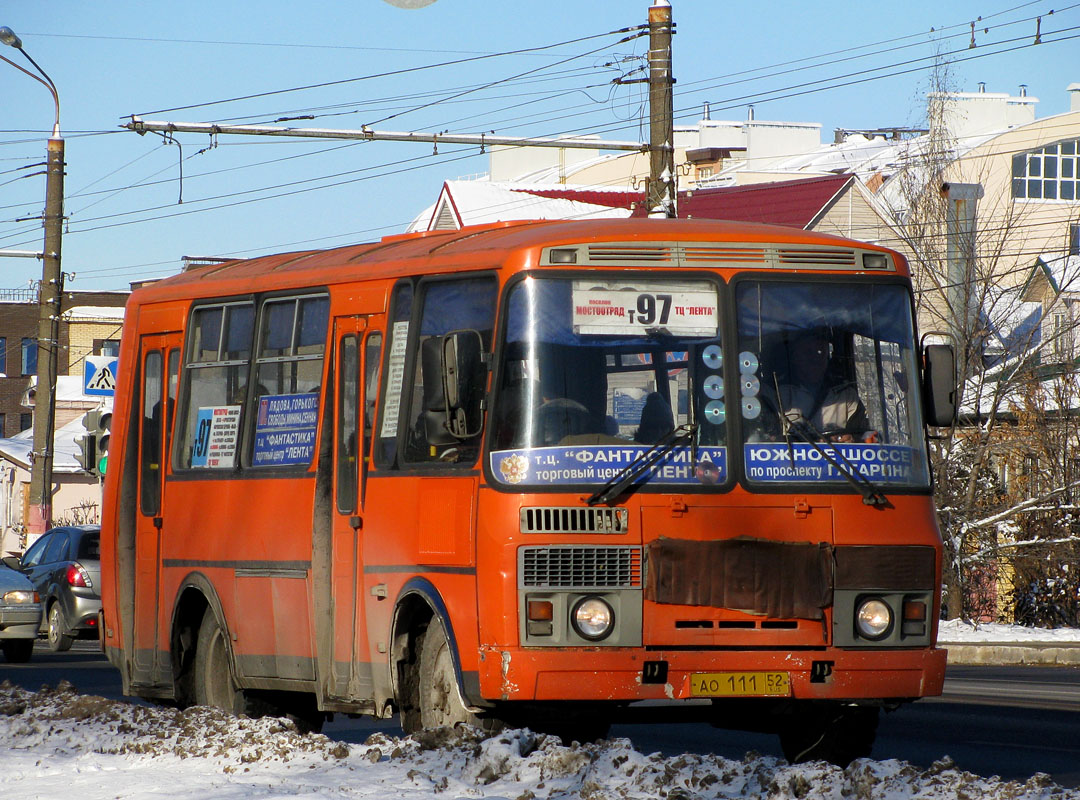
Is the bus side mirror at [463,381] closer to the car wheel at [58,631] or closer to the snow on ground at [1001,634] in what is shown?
the snow on ground at [1001,634]

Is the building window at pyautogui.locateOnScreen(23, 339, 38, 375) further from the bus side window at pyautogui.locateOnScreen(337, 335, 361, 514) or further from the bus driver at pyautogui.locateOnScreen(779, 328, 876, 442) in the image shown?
the bus driver at pyautogui.locateOnScreen(779, 328, 876, 442)

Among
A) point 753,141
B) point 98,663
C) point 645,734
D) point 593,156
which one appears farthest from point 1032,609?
point 593,156

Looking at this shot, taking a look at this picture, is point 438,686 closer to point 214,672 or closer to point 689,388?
point 689,388

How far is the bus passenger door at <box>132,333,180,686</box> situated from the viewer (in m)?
12.1

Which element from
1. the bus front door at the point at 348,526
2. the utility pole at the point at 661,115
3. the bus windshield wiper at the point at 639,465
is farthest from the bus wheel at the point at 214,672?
the utility pole at the point at 661,115

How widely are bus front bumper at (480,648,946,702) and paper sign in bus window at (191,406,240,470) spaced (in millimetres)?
3522

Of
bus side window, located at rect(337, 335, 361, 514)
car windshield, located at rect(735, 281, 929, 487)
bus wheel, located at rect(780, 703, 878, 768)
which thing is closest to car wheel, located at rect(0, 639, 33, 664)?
bus side window, located at rect(337, 335, 361, 514)

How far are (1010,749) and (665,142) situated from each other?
1078 cm

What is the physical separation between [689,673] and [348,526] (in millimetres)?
2383

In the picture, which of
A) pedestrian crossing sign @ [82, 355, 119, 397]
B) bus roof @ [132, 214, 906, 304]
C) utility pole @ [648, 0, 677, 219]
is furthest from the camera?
pedestrian crossing sign @ [82, 355, 119, 397]

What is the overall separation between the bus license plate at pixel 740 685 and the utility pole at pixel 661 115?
38.4ft

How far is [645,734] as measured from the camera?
11.5m

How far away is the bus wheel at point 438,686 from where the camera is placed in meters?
8.89

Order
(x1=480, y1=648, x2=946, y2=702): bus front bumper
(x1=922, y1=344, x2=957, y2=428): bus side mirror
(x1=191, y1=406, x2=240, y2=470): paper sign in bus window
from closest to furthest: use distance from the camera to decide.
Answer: (x1=480, y1=648, x2=946, y2=702): bus front bumper
(x1=922, y1=344, x2=957, y2=428): bus side mirror
(x1=191, y1=406, x2=240, y2=470): paper sign in bus window
